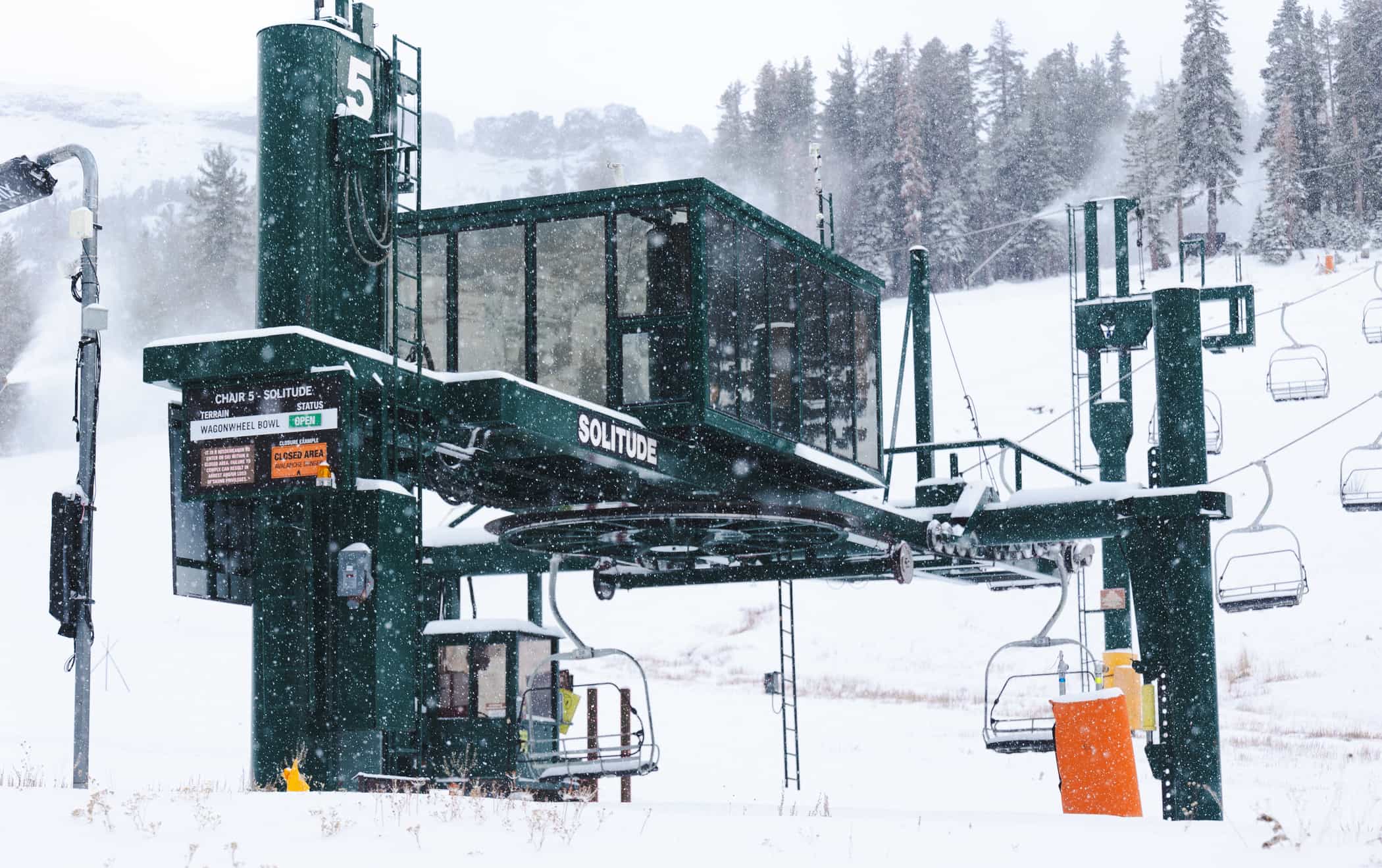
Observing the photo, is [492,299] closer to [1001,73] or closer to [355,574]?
[355,574]

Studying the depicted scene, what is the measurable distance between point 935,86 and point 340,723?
101926mm

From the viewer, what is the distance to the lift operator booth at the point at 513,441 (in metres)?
17.6

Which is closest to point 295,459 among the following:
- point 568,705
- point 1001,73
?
Result: point 568,705

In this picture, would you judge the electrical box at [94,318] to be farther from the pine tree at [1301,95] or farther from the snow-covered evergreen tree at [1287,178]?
the pine tree at [1301,95]

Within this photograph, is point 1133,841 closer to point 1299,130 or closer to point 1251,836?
point 1251,836

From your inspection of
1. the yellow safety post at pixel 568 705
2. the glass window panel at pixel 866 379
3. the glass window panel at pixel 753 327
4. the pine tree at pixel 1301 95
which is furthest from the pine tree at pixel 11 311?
the glass window panel at pixel 753 327

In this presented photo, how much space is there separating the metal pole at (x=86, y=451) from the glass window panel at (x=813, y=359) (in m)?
9.76

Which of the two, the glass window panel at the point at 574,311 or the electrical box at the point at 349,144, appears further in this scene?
the glass window panel at the point at 574,311

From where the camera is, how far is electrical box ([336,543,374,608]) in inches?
685

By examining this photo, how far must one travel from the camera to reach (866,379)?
26469 mm

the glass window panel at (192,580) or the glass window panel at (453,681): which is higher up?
the glass window panel at (192,580)

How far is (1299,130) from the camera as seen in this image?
10631 centimetres

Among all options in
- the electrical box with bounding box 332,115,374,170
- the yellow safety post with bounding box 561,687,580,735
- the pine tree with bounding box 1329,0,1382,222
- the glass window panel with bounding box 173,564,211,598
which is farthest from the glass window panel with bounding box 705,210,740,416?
the pine tree with bounding box 1329,0,1382,222

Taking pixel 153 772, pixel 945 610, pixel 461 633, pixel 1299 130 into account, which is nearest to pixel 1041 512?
pixel 461 633
